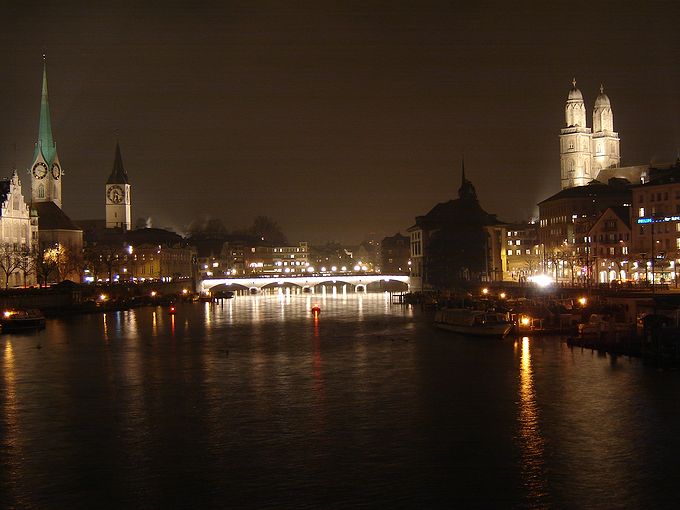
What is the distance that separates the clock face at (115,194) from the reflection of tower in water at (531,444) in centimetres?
14172

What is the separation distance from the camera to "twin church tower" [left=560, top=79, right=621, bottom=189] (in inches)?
5408

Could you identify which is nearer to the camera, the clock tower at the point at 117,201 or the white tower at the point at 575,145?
the white tower at the point at 575,145

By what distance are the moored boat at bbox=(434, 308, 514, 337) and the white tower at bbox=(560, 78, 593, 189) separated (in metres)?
86.7

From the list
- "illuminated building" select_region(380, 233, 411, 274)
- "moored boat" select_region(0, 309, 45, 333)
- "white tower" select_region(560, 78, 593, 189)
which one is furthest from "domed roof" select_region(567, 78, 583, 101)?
"moored boat" select_region(0, 309, 45, 333)

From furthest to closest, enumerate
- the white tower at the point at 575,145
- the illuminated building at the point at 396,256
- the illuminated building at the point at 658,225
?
1. the illuminated building at the point at 396,256
2. the white tower at the point at 575,145
3. the illuminated building at the point at 658,225

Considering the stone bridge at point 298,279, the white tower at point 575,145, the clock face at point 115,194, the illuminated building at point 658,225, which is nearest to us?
the illuminated building at point 658,225

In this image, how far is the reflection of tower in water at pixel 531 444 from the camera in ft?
64.4

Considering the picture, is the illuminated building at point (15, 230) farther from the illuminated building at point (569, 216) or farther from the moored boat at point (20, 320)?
the illuminated building at point (569, 216)

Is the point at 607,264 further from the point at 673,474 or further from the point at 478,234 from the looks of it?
the point at 673,474

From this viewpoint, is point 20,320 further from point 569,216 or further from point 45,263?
point 569,216

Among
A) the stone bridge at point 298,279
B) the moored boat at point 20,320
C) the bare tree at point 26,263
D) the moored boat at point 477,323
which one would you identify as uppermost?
the bare tree at point 26,263

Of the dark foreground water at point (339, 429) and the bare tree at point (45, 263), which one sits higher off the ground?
the bare tree at point (45, 263)

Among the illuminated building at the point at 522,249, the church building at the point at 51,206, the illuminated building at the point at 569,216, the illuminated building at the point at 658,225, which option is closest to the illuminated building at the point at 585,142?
the illuminated building at the point at 522,249

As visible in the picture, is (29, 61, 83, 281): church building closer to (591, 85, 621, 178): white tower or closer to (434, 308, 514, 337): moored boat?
(434, 308, 514, 337): moored boat
